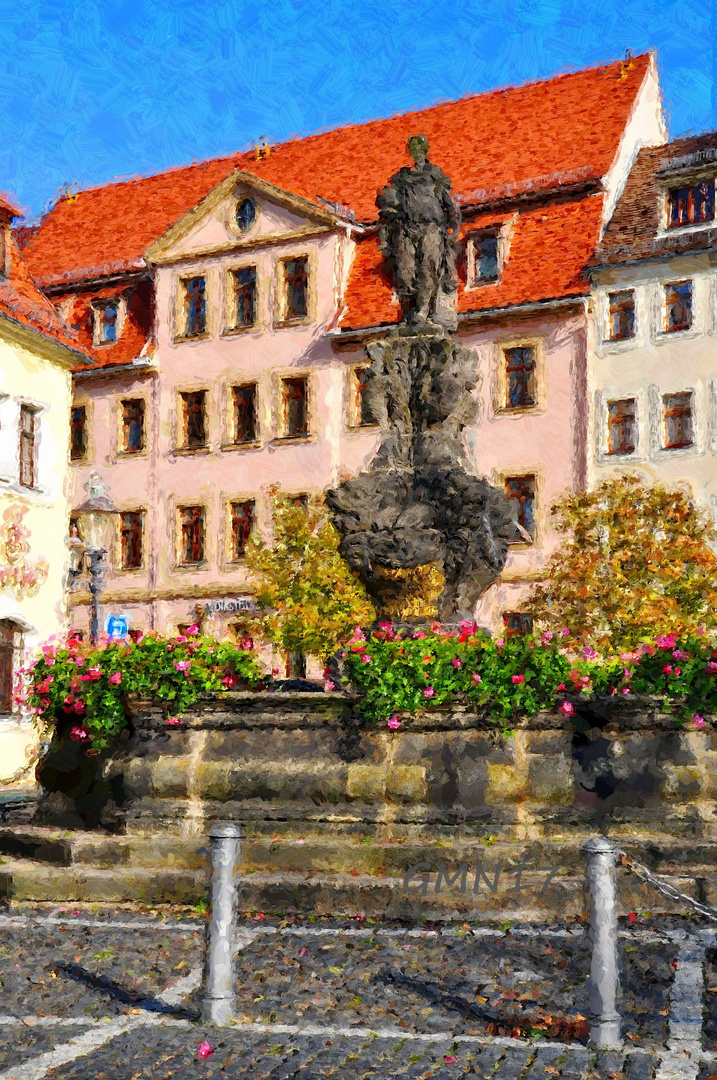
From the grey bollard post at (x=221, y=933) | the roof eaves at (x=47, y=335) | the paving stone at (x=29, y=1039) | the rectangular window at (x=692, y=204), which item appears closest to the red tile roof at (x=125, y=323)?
the roof eaves at (x=47, y=335)

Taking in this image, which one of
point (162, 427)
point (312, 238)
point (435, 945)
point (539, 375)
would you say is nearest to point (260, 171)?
point (312, 238)

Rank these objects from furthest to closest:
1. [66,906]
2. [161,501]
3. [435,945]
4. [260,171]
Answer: [260,171] → [161,501] → [66,906] → [435,945]

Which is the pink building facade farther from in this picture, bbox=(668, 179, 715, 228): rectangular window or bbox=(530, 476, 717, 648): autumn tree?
bbox=(530, 476, 717, 648): autumn tree

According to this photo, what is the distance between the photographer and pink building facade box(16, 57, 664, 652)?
107ft

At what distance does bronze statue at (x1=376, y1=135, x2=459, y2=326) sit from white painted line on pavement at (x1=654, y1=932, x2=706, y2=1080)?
6699 millimetres

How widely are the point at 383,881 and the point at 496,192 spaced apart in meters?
28.3

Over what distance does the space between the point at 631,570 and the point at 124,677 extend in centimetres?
1799

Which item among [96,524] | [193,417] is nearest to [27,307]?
[193,417]

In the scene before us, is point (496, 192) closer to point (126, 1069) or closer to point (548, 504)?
point (548, 504)

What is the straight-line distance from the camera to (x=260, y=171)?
39.8m

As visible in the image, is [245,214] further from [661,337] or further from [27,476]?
[27,476]

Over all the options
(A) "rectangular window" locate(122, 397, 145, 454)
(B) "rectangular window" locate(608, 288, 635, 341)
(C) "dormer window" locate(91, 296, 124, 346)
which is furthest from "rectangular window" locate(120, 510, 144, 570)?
(B) "rectangular window" locate(608, 288, 635, 341)

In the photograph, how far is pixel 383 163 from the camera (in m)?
37.8

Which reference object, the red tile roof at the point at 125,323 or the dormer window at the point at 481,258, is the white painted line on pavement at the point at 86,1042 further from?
the red tile roof at the point at 125,323
